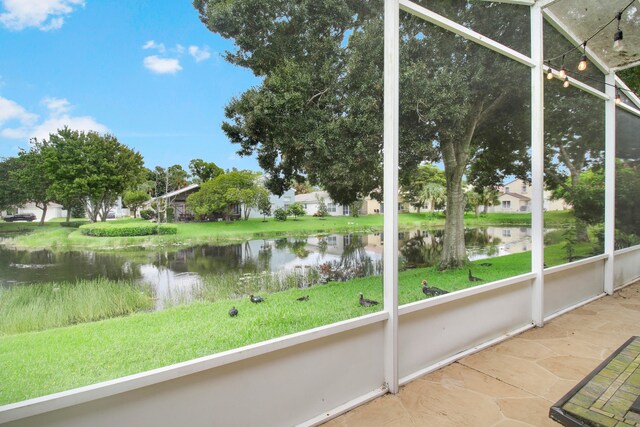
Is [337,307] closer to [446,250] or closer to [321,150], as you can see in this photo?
[321,150]

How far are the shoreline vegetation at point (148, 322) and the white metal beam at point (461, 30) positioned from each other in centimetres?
148

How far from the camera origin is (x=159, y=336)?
66.6 inches

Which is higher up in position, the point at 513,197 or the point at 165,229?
the point at 513,197

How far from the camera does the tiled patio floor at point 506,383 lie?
6.03 ft

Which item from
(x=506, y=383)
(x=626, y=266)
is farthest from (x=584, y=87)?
(x=506, y=383)

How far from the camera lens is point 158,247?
196 cm

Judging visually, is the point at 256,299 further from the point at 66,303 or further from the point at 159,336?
the point at 66,303

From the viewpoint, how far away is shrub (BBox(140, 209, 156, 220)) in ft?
6.42

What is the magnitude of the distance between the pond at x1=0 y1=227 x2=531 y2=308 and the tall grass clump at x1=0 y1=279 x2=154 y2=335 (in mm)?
41

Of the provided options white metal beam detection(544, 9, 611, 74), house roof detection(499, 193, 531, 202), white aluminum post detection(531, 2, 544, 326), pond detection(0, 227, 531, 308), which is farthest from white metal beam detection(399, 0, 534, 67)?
pond detection(0, 227, 531, 308)

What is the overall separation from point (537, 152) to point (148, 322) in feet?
11.7

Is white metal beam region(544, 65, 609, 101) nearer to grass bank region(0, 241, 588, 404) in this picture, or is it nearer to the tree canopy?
the tree canopy

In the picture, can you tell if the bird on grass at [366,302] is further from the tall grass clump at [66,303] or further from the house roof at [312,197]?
the tall grass clump at [66,303]

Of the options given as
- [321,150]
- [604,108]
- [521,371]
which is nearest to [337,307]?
[321,150]
